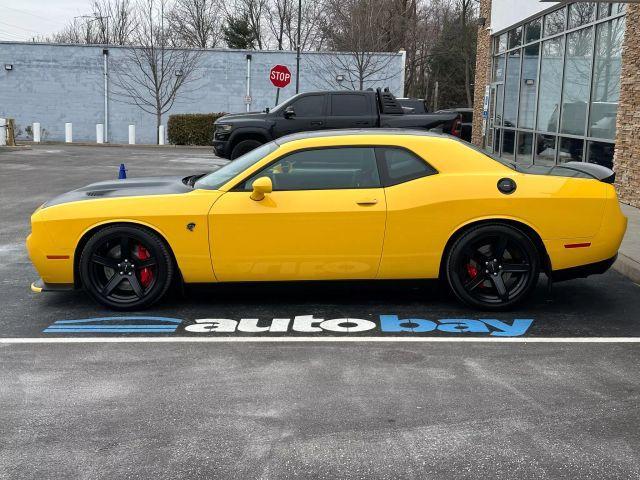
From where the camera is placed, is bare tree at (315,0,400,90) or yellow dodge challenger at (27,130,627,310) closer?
yellow dodge challenger at (27,130,627,310)

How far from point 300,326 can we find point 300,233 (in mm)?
759

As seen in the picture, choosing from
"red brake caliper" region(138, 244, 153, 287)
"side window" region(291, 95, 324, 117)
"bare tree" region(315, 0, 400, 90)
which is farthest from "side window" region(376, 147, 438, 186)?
"bare tree" region(315, 0, 400, 90)

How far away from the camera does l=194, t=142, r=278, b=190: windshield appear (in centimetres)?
662

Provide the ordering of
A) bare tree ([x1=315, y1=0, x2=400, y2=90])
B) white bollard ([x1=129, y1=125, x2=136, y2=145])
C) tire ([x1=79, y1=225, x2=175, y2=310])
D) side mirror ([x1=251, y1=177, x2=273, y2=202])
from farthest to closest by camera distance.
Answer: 1. bare tree ([x1=315, y1=0, x2=400, y2=90])
2. white bollard ([x1=129, y1=125, x2=136, y2=145])
3. tire ([x1=79, y1=225, x2=175, y2=310])
4. side mirror ([x1=251, y1=177, x2=273, y2=202])

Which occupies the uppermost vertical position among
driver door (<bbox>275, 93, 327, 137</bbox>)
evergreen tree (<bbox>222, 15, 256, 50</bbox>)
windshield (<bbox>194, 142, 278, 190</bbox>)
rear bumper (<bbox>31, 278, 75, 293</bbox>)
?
evergreen tree (<bbox>222, 15, 256, 50</bbox>)

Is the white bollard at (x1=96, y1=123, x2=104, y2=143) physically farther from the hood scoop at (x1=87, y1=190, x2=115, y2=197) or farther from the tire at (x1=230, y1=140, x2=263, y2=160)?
the hood scoop at (x1=87, y1=190, x2=115, y2=197)

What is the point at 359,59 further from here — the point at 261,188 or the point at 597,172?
the point at 261,188

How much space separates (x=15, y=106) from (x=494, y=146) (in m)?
23.2

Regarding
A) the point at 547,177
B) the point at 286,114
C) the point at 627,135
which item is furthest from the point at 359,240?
the point at 286,114

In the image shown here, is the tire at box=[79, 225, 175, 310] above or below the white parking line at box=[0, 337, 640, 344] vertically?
above

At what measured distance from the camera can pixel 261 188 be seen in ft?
20.4

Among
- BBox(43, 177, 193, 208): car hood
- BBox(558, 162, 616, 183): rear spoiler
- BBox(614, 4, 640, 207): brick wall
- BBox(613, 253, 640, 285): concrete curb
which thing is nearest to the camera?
BBox(43, 177, 193, 208): car hood

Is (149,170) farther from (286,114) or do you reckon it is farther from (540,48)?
(540,48)

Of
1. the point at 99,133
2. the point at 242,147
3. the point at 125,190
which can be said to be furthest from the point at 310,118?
the point at 99,133
